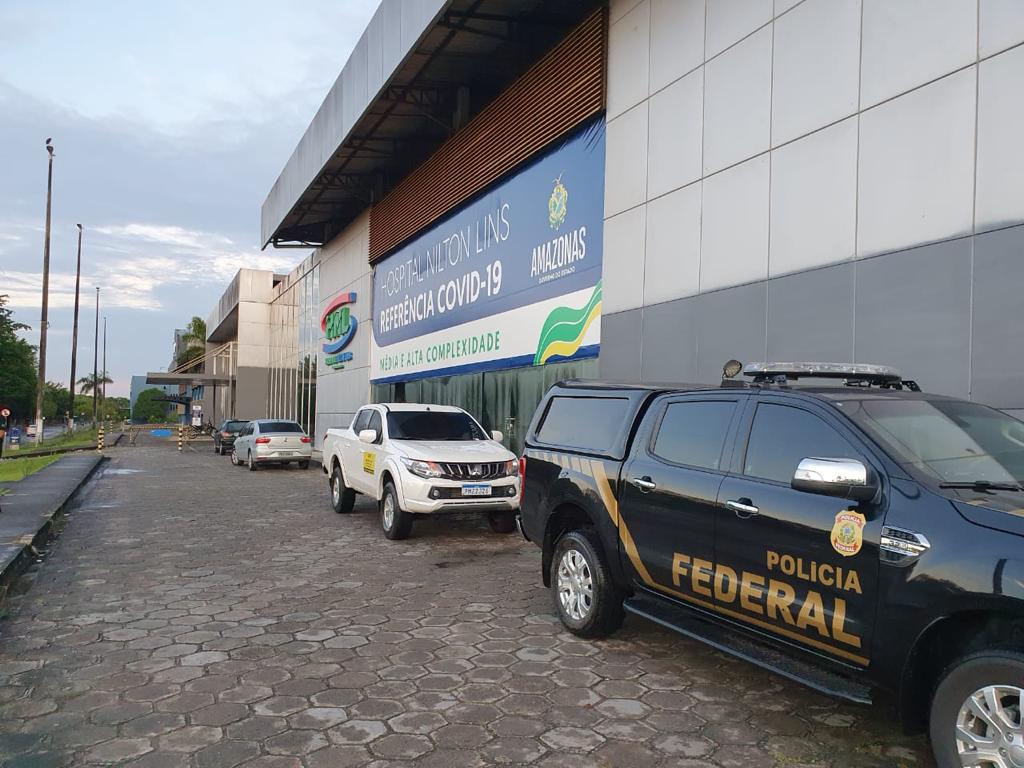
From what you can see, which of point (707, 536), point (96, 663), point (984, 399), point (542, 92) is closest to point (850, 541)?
point (707, 536)

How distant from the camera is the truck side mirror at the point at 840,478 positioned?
12.1 feet

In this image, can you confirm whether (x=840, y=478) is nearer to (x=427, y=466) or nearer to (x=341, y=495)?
(x=427, y=466)

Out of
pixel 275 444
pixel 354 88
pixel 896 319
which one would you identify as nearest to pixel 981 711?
pixel 896 319

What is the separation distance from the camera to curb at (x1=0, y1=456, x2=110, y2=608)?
7359 mm

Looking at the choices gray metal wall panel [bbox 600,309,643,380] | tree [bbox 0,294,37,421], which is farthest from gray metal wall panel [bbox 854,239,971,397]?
tree [bbox 0,294,37,421]

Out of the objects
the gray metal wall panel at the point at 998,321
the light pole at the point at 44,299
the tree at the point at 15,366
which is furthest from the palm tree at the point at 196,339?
the gray metal wall panel at the point at 998,321

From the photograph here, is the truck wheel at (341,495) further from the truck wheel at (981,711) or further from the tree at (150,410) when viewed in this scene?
the tree at (150,410)

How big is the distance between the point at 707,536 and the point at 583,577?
1.42 m

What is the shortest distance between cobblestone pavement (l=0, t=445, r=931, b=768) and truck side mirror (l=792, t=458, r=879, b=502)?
1.36 meters

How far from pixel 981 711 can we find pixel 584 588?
9.70 feet

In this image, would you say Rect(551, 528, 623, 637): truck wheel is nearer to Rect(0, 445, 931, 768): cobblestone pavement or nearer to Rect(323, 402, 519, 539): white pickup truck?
Rect(0, 445, 931, 768): cobblestone pavement

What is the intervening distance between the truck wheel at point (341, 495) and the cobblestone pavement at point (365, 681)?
3791mm

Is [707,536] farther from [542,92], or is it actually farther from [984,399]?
[542,92]

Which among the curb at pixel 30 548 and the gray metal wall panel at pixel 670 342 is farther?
the gray metal wall panel at pixel 670 342
